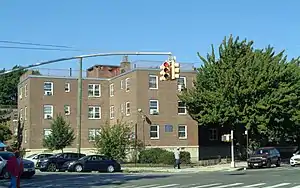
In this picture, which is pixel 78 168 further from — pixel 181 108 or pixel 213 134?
pixel 213 134

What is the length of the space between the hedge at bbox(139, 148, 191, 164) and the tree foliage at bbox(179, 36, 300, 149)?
4226 mm

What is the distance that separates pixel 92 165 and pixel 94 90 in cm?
2373

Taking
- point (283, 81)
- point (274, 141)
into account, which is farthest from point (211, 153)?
point (283, 81)

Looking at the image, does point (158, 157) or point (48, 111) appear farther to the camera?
point (48, 111)

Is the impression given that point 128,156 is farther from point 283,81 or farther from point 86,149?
point 283,81

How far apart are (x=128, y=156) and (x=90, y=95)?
1206 cm

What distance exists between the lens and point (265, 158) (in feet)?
153

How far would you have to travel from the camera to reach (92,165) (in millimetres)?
41344

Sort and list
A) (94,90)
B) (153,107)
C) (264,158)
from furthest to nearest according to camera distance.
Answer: (94,90) → (153,107) → (264,158)

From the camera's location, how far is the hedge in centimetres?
5166

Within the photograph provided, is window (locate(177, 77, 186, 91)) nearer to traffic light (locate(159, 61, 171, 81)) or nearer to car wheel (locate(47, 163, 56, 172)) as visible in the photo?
car wheel (locate(47, 163, 56, 172))

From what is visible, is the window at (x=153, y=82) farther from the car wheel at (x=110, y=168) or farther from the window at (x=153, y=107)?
the car wheel at (x=110, y=168)

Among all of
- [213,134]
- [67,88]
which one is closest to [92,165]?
[67,88]

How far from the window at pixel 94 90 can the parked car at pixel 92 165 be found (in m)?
22.7
